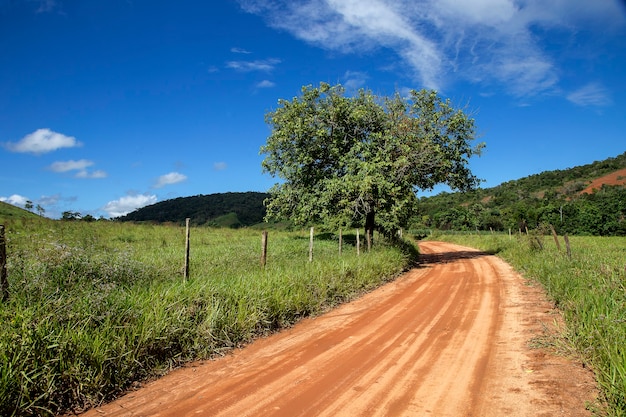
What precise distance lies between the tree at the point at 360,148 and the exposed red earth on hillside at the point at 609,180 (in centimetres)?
6946

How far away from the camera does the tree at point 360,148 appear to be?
1752 cm

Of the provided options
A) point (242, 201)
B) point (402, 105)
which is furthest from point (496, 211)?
point (402, 105)

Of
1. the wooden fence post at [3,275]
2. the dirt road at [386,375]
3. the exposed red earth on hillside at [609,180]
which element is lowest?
the dirt road at [386,375]

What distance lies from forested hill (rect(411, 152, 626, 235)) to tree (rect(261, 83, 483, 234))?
888 inches

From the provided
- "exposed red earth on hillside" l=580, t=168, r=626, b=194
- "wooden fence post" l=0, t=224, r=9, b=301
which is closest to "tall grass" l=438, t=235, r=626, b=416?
"wooden fence post" l=0, t=224, r=9, b=301

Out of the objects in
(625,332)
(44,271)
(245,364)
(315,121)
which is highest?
(315,121)

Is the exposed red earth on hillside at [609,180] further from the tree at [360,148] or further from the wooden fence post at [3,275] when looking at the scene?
the wooden fence post at [3,275]

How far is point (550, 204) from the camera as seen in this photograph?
6184cm

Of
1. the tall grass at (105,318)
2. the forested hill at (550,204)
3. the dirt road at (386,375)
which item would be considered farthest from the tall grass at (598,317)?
the forested hill at (550,204)

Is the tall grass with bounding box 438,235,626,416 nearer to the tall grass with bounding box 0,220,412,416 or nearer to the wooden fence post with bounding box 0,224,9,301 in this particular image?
the tall grass with bounding box 0,220,412,416

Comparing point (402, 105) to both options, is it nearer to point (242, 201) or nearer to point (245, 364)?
point (245, 364)

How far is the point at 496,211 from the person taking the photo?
76.1 meters

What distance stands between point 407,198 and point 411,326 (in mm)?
10008

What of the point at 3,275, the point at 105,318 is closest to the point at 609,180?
the point at 105,318
